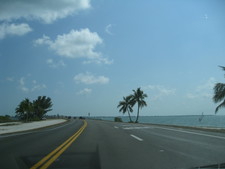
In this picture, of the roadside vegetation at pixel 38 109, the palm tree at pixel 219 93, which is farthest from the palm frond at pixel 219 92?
the roadside vegetation at pixel 38 109

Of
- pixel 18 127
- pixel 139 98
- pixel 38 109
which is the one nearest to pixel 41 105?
pixel 38 109

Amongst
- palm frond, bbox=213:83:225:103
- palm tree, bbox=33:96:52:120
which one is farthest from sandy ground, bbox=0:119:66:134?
palm tree, bbox=33:96:52:120

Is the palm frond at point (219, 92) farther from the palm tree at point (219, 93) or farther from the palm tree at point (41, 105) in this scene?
the palm tree at point (41, 105)

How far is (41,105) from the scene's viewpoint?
104 m

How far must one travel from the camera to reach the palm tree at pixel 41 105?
98.8 m

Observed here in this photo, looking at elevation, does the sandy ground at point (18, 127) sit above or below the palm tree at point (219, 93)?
below

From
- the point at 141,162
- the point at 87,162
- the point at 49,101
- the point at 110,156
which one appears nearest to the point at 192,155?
the point at 141,162

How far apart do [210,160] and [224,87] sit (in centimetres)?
2322

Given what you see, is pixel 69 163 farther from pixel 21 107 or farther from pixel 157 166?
pixel 21 107

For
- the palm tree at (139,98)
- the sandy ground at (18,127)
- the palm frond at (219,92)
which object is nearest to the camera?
the sandy ground at (18,127)

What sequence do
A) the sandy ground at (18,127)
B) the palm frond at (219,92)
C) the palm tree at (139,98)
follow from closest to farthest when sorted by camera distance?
the sandy ground at (18,127), the palm frond at (219,92), the palm tree at (139,98)

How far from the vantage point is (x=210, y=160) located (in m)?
8.13

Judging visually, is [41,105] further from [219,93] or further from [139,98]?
[219,93]

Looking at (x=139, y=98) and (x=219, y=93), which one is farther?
(x=139, y=98)
